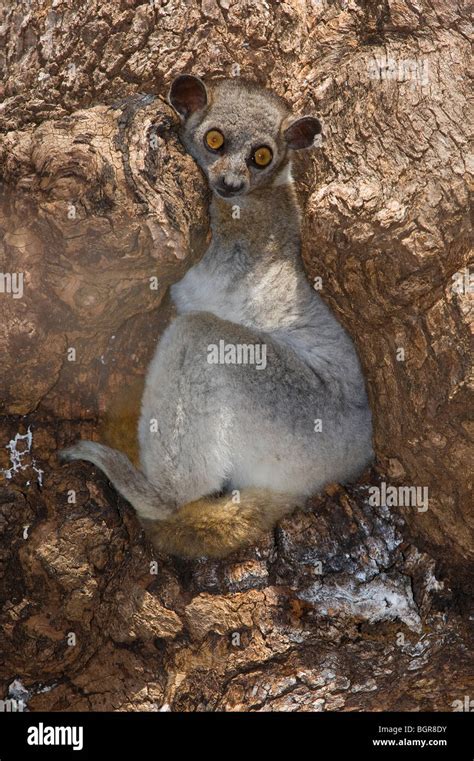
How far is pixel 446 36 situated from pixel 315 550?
2837 mm

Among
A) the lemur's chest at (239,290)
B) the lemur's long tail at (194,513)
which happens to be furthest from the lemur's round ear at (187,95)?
the lemur's long tail at (194,513)

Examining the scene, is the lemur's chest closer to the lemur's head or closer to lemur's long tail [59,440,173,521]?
the lemur's head

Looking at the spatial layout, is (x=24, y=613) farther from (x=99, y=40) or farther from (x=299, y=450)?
(x=99, y=40)

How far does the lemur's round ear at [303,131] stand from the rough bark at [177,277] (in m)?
0.09

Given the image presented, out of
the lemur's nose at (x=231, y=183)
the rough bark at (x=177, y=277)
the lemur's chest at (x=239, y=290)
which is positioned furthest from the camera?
the lemur's chest at (x=239, y=290)

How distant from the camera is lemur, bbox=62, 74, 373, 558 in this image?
403 cm

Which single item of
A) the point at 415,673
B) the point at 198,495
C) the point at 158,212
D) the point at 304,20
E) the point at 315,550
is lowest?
the point at 415,673

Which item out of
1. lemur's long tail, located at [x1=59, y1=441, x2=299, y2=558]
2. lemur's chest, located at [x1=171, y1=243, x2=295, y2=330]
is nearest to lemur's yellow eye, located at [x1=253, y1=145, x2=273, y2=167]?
lemur's chest, located at [x1=171, y1=243, x2=295, y2=330]

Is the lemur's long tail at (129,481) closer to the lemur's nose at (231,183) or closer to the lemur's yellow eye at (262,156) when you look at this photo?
the lemur's nose at (231,183)

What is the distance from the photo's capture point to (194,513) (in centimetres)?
403

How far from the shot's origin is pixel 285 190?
186 inches

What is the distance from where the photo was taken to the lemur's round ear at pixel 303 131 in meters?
3.96

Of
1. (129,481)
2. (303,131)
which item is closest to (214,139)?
(303,131)

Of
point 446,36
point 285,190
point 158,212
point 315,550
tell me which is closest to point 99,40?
point 158,212
